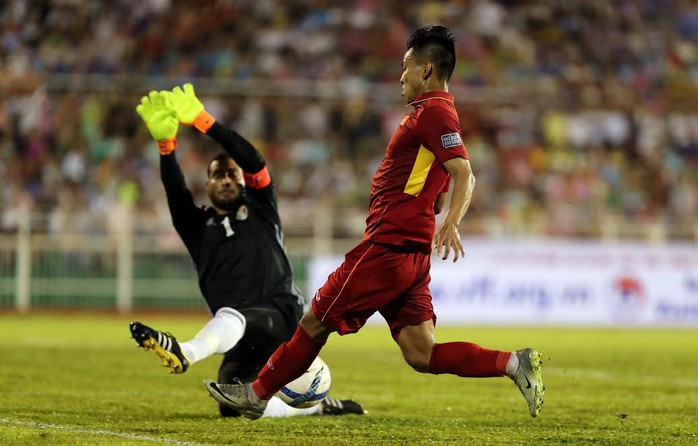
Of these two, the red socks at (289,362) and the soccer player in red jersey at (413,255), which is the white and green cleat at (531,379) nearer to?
the soccer player in red jersey at (413,255)

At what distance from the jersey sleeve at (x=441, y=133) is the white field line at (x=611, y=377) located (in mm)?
4943

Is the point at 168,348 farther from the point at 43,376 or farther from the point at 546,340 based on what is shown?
the point at 546,340

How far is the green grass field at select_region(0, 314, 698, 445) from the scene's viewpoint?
5930 mm

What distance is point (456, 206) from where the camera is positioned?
5.17m

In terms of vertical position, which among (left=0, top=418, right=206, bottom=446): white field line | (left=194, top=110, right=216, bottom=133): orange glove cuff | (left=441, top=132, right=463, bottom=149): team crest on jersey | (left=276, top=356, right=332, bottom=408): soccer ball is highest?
(left=194, top=110, right=216, bottom=133): orange glove cuff

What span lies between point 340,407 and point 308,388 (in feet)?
2.27

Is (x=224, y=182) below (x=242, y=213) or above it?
above

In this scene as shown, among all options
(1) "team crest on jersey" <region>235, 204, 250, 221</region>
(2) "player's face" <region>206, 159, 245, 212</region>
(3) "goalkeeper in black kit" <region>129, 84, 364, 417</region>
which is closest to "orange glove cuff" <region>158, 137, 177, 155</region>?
(3) "goalkeeper in black kit" <region>129, 84, 364, 417</region>

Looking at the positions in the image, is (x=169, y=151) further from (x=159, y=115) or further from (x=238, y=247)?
(x=238, y=247)

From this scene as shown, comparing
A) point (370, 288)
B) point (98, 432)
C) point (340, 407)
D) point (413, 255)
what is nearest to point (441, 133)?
point (413, 255)

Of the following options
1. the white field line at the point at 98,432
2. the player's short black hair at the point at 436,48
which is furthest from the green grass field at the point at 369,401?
the player's short black hair at the point at 436,48

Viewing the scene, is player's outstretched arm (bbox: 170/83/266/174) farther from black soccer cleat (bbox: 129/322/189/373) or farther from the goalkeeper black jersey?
black soccer cleat (bbox: 129/322/189/373)

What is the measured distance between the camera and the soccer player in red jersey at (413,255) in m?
5.46

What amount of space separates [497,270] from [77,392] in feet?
38.8
